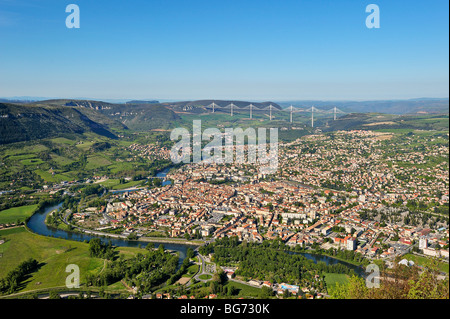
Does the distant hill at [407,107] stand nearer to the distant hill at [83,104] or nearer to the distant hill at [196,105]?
the distant hill at [196,105]

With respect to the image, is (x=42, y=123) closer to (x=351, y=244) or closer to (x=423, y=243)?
(x=351, y=244)

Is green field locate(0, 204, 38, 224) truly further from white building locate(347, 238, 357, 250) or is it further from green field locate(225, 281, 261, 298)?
white building locate(347, 238, 357, 250)

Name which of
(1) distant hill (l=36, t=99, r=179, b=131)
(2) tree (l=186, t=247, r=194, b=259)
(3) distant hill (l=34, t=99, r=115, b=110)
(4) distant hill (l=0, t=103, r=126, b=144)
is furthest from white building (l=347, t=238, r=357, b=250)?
(3) distant hill (l=34, t=99, r=115, b=110)

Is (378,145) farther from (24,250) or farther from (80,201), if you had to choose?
(24,250)

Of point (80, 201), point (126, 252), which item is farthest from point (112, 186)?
point (126, 252)

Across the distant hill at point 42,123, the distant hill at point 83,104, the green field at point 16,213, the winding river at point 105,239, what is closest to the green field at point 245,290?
the winding river at point 105,239
